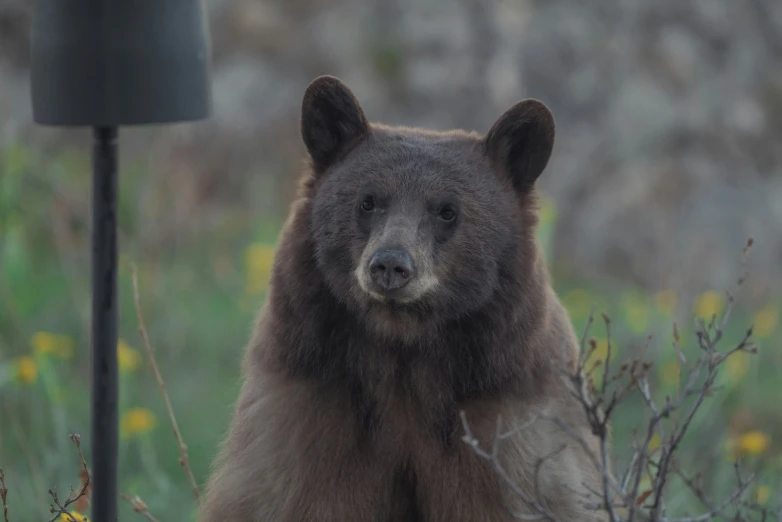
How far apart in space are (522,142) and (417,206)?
48cm

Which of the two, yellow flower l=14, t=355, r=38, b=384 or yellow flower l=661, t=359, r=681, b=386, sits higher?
yellow flower l=14, t=355, r=38, b=384

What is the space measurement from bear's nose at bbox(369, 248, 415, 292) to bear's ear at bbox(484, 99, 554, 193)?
2.11 feet

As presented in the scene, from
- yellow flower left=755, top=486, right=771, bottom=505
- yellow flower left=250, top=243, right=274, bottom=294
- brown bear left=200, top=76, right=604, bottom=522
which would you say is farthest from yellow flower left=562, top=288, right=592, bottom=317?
brown bear left=200, top=76, right=604, bottom=522

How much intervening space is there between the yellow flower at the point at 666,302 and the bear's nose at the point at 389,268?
3412mm

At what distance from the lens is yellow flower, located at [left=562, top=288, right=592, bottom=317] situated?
7.48 meters

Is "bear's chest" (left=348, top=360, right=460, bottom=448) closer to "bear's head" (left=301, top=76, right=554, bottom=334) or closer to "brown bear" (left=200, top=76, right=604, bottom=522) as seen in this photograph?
"brown bear" (left=200, top=76, right=604, bottom=522)

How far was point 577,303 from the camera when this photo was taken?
793cm

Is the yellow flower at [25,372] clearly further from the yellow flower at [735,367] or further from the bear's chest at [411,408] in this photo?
the yellow flower at [735,367]

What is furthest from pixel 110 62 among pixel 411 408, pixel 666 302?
pixel 666 302

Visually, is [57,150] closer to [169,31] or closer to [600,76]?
[600,76]

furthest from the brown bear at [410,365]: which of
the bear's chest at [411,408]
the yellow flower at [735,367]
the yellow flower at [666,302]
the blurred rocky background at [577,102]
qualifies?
the blurred rocky background at [577,102]

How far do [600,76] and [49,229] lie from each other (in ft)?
16.6

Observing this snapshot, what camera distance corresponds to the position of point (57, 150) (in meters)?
10.0

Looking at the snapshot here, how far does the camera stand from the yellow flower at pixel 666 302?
257 inches
